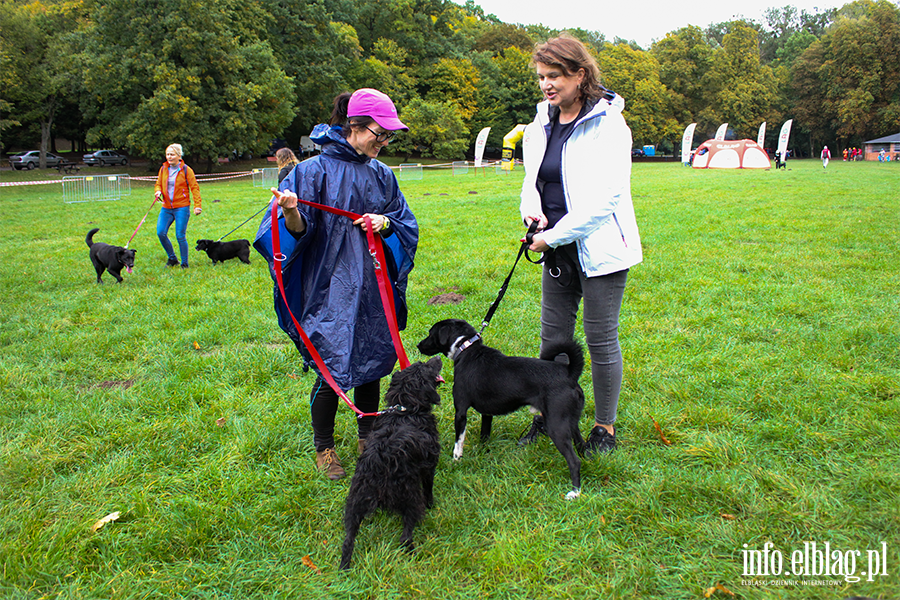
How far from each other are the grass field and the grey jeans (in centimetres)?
39

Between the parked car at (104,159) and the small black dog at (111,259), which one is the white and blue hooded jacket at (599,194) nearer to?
the small black dog at (111,259)

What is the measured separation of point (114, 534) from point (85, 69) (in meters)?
30.2

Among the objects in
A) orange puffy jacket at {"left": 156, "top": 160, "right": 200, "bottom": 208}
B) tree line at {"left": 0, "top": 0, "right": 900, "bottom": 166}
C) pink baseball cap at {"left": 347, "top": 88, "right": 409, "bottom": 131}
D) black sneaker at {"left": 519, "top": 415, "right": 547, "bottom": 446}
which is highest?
tree line at {"left": 0, "top": 0, "right": 900, "bottom": 166}

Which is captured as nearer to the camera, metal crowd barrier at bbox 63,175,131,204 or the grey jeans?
the grey jeans

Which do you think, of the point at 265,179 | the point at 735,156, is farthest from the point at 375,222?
the point at 735,156

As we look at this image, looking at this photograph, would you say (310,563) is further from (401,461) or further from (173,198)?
(173,198)

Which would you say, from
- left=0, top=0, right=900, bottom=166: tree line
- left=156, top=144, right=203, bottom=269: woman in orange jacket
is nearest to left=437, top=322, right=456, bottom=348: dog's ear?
left=0, top=0, right=900, bottom=166: tree line

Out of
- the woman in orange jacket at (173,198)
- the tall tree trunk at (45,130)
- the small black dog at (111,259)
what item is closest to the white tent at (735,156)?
the woman in orange jacket at (173,198)

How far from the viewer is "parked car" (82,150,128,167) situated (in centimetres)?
3719

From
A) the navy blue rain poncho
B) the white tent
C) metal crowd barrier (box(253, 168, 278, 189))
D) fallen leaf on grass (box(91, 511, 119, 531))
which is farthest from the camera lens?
the white tent

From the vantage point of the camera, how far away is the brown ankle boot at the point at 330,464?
2.98m

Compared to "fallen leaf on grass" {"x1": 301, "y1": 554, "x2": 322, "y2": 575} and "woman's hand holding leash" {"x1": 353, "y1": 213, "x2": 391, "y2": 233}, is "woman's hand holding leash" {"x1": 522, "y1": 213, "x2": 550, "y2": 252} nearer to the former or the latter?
"woman's hand holding leash" {"x1": 353, "y1": 213, "x2": 391, "y2": 233}

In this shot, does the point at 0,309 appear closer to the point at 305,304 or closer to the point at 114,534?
the point at 114,534

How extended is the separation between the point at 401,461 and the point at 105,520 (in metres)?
1.57
